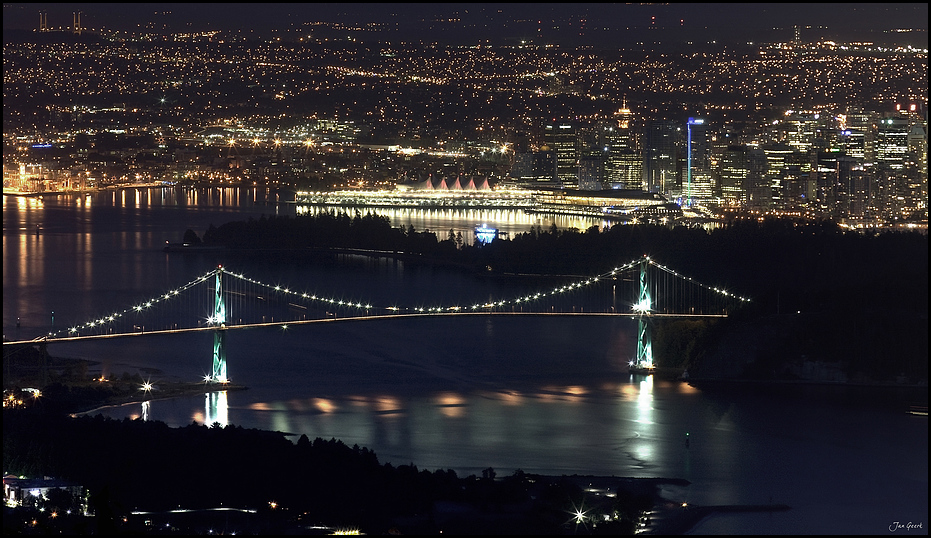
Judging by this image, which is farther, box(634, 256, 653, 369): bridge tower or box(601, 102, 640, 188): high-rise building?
box(601, 102, 640, 188): high-rise building

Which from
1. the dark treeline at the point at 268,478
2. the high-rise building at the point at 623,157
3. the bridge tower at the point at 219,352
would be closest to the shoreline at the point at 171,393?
the bridge tower at the point at 219,352

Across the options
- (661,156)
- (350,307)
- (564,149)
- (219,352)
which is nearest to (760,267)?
(350,307)

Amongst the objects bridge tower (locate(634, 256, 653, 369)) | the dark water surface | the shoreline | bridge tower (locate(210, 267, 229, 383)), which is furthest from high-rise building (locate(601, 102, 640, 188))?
the shoreline

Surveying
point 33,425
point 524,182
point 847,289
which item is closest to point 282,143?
point 524,182

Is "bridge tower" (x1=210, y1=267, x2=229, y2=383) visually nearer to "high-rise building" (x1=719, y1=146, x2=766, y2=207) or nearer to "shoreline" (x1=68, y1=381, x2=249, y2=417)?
"shoreline" (x1=68, y1=381, x2=249, y2=417)

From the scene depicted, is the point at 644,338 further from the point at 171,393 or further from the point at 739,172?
the point at 739,172

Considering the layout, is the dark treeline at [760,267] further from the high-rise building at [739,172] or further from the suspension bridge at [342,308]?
the high-rise building at [739,172]
